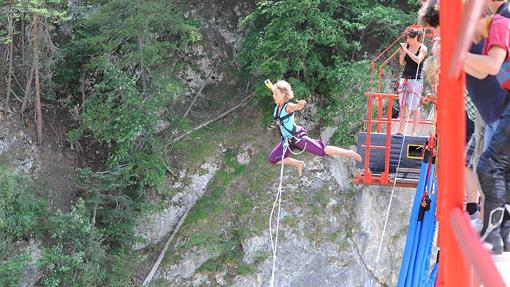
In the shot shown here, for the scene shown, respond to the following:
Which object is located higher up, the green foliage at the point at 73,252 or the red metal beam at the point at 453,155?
the red metal beam at the point at 453,155

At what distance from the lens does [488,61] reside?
247 centimetres

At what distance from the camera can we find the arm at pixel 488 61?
8.08 ft

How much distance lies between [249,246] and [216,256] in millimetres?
847

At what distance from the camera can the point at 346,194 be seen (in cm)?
1517

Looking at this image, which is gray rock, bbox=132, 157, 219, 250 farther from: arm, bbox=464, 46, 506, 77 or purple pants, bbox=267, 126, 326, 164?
arm, bbox=464, 46, 506, 77

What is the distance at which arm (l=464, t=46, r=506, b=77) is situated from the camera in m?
2.46

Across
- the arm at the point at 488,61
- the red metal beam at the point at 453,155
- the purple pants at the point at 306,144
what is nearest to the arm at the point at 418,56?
the purple pants at the point at 306,144

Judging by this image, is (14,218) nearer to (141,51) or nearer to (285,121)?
(141,51)

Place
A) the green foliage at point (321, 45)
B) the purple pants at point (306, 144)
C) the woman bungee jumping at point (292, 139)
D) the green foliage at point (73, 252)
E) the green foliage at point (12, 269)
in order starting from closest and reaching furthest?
the woman bungee jumping at point (292, 139) → the purple pants at point (306, 144) → the green foliage at point (12, 269) → the green foliage at point (73, 252) → the green foliage at point (321, 45)

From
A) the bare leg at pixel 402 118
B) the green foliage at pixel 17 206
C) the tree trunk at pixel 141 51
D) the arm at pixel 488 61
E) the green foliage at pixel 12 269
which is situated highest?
the arm at pixel 488 61

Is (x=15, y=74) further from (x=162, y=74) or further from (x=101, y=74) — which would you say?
(x=162, y=74)

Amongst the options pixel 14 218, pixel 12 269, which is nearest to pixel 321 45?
pixel 14 218

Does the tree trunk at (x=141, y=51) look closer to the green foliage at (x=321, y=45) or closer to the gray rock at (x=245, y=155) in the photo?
the green foliage at (x=321, y=45)

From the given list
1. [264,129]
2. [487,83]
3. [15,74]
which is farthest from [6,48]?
[487,83]
